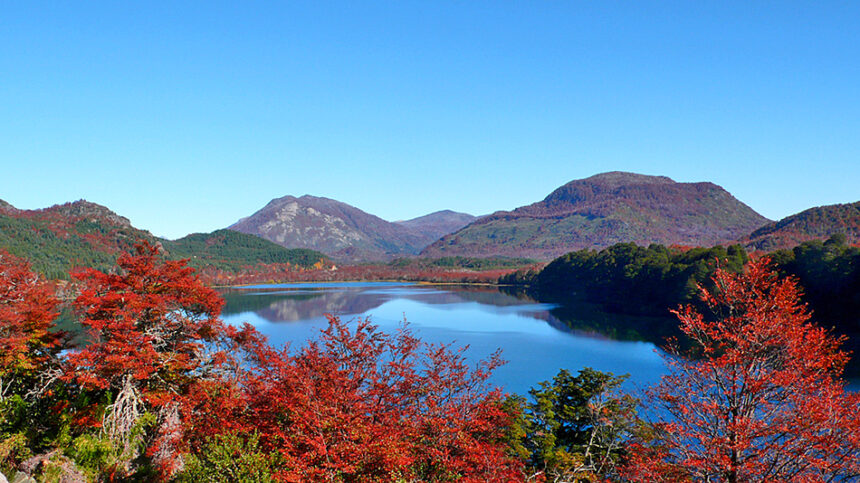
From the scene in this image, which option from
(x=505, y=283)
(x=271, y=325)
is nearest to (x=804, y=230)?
(x=505, y=283)

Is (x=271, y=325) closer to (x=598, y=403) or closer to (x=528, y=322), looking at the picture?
(x=528, y=322)

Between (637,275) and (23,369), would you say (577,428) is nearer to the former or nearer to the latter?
(23,369)

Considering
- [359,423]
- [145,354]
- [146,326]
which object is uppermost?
[146,326]

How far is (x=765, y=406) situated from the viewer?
741 centimetres

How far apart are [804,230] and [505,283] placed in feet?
191

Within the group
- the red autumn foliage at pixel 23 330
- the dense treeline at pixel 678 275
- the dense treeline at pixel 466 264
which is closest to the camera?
the red autumn foliage at pixel 23 330

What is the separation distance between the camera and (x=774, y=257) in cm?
4162

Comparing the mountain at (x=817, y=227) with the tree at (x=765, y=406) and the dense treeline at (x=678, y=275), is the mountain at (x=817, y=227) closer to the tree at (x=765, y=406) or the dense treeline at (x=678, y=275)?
the dense treeline at (x=678, y=275)

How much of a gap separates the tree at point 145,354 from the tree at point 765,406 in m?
8.27

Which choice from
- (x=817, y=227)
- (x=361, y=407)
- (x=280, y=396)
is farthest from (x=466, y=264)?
(x=361, y=407)

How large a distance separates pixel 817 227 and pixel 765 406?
117 metres

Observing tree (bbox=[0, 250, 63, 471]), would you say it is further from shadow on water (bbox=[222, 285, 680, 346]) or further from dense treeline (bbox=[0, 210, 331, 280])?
dense treeline (bbox=[0, 210, 331, 280])

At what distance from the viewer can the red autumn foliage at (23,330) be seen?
38.1 feet

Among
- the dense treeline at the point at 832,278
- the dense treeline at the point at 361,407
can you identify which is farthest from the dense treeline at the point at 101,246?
the dense treeline at the point at 832,278
